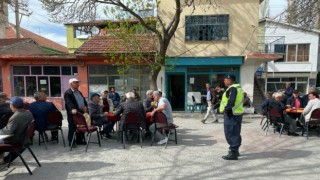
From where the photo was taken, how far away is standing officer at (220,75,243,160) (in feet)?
16.2

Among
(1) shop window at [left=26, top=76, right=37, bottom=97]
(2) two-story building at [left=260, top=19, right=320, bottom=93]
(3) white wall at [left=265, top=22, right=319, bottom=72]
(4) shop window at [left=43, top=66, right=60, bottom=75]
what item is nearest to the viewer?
(4) shop window at [left=43, top=66, right=60, bottom=75]

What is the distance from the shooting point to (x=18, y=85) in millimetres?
14016

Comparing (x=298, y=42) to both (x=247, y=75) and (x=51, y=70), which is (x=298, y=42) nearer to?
(x=247, y=75)

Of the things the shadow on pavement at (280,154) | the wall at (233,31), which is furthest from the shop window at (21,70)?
the shadow on pavement at (280,154)

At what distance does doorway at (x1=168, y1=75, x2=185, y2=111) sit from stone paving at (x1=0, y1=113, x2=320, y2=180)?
696 cm

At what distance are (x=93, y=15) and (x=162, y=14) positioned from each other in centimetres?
513

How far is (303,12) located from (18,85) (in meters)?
14.4

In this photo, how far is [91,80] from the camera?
13.5 meters

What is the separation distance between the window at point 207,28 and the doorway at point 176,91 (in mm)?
2308

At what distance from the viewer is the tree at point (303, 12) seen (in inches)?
328

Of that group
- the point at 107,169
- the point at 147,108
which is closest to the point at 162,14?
the point at 147,108

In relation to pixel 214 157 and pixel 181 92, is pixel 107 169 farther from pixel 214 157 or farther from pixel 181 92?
pixel 181 92

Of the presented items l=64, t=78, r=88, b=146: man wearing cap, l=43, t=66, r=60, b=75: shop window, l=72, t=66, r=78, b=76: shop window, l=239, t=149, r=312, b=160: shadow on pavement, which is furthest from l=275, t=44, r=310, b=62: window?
l=64, t=78, r=88, b=146: man wearing cap

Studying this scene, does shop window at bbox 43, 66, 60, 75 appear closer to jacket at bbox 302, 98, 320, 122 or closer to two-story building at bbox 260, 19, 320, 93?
jacket at bbox 302, 98, 320, 122
